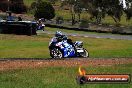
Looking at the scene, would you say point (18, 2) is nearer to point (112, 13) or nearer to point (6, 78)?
point (112, 13)

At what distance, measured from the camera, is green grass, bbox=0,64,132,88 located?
13.1 m

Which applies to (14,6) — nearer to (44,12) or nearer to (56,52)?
(44,12)

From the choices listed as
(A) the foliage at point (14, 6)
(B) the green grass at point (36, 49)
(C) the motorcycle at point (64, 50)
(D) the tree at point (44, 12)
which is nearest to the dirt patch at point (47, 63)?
(C) the motorcycle at point (64, 50)

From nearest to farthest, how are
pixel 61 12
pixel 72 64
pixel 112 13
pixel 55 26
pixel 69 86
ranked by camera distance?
1. pixel 69 86
2. pixel 72 64
3. pixel 55 26
4. pixel 112 13
5. pixel 61 12

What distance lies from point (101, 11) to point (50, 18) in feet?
51.3

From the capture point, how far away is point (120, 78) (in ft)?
32.8

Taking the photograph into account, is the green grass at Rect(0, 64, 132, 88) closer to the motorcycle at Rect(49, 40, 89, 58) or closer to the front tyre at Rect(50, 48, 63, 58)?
the motorcycle at Rect(49, 40, 89, 58)

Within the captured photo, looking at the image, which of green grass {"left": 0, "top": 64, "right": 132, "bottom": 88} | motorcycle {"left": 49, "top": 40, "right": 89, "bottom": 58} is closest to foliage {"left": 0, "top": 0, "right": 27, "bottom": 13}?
motorcycle {"left": 49, "top": 40, "right": 89, "bottom": 58}

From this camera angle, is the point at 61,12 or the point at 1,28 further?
the point at 61,12

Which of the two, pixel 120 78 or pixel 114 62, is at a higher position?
pixel 120 78

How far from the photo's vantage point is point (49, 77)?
15.2 m

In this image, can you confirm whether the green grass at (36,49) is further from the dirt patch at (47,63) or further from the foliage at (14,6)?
the foliage at (14,6)

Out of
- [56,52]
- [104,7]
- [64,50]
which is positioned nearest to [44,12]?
[104,7]

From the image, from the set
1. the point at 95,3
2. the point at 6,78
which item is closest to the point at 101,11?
the point at 95,3
